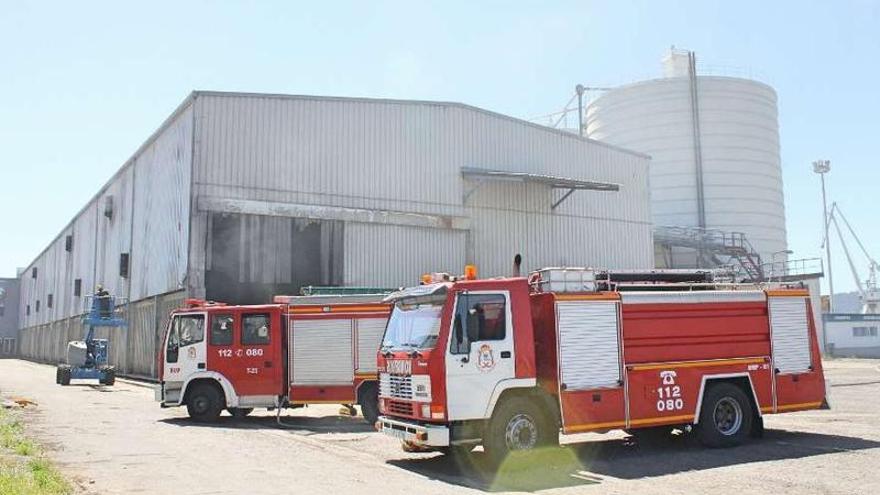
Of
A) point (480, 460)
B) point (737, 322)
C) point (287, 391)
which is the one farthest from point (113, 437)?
point (737, 322)

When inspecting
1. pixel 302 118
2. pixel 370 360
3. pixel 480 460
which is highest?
pixel 302 118

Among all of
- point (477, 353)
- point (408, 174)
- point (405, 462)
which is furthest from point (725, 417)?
point (408, 174)

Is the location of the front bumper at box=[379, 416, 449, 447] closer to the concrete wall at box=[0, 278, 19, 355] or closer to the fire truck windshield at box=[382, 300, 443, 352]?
the fire truck windshield at box=[382, 300, 443, 352]

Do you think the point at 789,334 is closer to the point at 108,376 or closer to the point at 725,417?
the point at 725,417

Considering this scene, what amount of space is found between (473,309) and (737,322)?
490cm

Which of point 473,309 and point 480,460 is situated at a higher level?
point 473,309

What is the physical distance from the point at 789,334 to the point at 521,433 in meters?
5.55

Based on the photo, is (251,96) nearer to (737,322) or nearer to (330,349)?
(330,349)

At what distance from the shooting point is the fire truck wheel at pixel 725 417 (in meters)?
11.5

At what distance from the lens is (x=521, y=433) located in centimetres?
1007

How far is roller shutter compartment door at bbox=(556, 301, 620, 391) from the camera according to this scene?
1052 centimetres

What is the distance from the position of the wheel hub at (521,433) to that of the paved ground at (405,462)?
34cm

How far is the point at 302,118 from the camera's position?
26.8 m

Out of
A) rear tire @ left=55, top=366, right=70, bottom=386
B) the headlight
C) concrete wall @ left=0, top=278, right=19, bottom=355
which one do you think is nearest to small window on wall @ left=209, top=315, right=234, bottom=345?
the headlight
